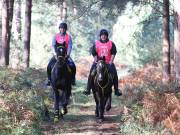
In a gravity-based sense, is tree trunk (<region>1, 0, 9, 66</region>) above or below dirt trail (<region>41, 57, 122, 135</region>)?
above

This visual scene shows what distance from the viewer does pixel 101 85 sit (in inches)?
581

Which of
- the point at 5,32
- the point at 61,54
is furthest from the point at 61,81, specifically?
the point at 5,32

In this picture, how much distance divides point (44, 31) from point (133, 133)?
46.1 metres

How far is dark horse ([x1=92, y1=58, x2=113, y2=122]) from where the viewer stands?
47.4 ft

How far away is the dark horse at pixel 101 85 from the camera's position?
1444 centimetres

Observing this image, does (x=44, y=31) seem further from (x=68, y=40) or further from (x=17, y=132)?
(x=17, y=132)

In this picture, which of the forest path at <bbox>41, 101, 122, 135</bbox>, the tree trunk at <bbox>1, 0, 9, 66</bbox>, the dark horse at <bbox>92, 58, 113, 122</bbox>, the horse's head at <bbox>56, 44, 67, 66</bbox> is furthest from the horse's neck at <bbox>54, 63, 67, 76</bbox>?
the tree trunk at <bbox>1, 0, 9, 66</bbox>

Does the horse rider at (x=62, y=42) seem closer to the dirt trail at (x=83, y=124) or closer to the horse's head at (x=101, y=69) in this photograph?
the horse's head at (x=101, y=69)

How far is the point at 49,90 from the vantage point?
20547mm

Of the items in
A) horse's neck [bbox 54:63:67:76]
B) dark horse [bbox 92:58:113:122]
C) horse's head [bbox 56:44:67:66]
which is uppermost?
horse's head [bbox 56:44:67:66]

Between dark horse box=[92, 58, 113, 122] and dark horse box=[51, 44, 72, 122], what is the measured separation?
3.04ft

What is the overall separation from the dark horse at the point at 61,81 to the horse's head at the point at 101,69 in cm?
105

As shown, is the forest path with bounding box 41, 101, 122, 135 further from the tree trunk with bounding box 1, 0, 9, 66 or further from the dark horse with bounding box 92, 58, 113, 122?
the tree trunk with bounding box 1, 0, 9, 66

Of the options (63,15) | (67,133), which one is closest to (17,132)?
(67,133)
